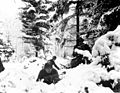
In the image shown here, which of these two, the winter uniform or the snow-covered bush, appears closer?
the snow-covered bush

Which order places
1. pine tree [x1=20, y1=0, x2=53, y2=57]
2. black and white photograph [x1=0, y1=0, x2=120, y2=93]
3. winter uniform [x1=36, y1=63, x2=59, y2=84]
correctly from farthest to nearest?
1. pine tree [x1=20, y1=0, x2=53, y2=57]
2. winter uniform [x1=36, y1=63, x2=59, y2=84]
3. black and white photograph [x1=0, y1=0, x2=120, y2=93]

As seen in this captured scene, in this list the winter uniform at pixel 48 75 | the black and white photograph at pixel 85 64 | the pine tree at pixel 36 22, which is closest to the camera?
the black and white photograph at pixel 85 64

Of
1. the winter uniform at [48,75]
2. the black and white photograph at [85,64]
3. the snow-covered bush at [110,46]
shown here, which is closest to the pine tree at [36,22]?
the black and white photograph at [85,64]

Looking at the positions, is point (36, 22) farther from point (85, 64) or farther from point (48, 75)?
point (85, 64)

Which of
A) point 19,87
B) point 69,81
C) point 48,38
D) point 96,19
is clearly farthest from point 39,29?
point 69,81

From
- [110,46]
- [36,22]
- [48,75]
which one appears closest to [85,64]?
[110,46]

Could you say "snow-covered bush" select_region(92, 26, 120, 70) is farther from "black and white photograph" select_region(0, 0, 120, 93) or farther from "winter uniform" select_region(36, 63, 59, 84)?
"winter uniform" select_region(36, 63, 59, 84)

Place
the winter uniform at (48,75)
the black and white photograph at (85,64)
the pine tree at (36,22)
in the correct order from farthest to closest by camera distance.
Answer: the pine tree at (36,22)
the winter uniform at (48,75)
the black and white photograph at (85,64)

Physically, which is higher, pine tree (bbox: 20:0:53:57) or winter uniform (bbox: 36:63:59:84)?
pine tree (bbox: 20:0:53:57)

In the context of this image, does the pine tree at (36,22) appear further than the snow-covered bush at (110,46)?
Yes

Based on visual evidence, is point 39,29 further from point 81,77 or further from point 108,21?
point 81,77

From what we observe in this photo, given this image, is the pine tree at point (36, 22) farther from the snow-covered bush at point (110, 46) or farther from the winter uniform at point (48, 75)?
the snow-covered bush at point (110, 46)

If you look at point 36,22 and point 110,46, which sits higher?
point 36,22

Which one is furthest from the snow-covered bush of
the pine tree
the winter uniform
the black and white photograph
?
the pine tree
